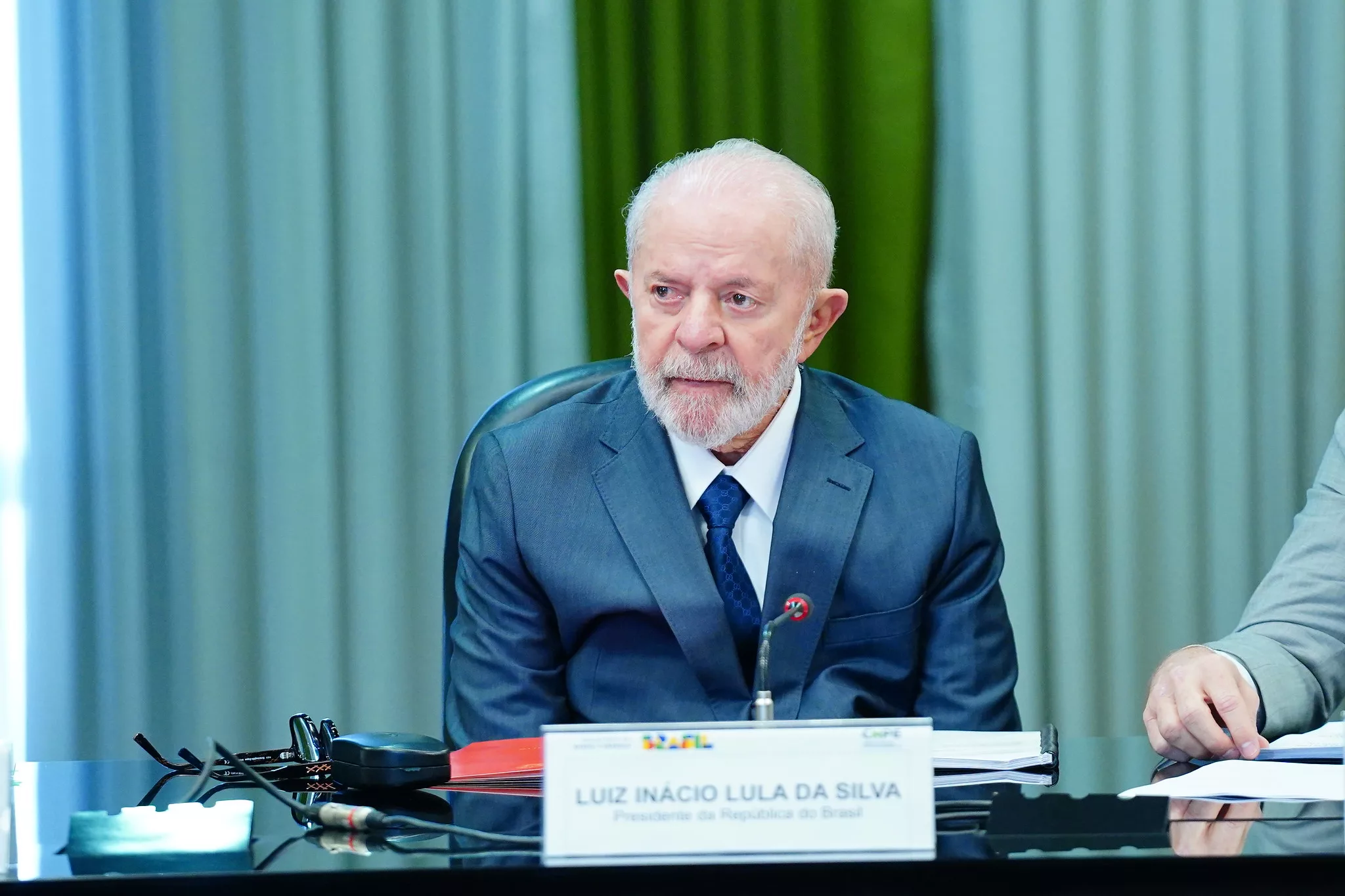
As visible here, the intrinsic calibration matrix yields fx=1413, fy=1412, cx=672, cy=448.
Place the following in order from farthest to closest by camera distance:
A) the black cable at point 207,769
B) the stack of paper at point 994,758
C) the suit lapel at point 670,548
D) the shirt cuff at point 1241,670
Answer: the suit lapel at point 670,548 < the shirt cuff at point 1241,670 < the stack of paper at point 994,758 < the black cable at point 207,769

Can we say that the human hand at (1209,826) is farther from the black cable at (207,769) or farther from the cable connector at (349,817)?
the black cable at (207,769)

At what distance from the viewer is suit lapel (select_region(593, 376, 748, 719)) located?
1.65 meters

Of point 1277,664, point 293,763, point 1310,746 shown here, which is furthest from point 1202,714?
point 293,763

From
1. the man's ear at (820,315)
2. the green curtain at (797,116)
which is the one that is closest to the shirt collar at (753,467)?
the man's ear at (820,315)

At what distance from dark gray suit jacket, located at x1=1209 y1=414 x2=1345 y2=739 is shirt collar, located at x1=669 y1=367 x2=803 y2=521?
550mm

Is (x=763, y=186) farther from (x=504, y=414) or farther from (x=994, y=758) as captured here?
(x=994, y=758)

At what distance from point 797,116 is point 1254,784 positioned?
6.99ft

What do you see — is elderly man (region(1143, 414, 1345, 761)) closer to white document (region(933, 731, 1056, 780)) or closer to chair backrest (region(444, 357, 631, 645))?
white document (region(933, 731, 1056, 780))

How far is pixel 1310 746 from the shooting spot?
1.36m

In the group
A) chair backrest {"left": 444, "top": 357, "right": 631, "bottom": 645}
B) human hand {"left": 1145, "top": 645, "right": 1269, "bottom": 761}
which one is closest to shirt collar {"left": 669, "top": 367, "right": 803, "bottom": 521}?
chair backrest {"left": 444, "top": 357, "right": 631, "bottom": 645}

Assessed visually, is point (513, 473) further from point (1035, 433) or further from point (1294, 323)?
point (1294, 323)

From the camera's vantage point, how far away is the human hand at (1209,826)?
3.05ft

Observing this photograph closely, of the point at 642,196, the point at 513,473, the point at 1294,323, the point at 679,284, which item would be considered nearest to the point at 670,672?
the point at 513,473

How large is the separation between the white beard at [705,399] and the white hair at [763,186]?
6.0 inches
